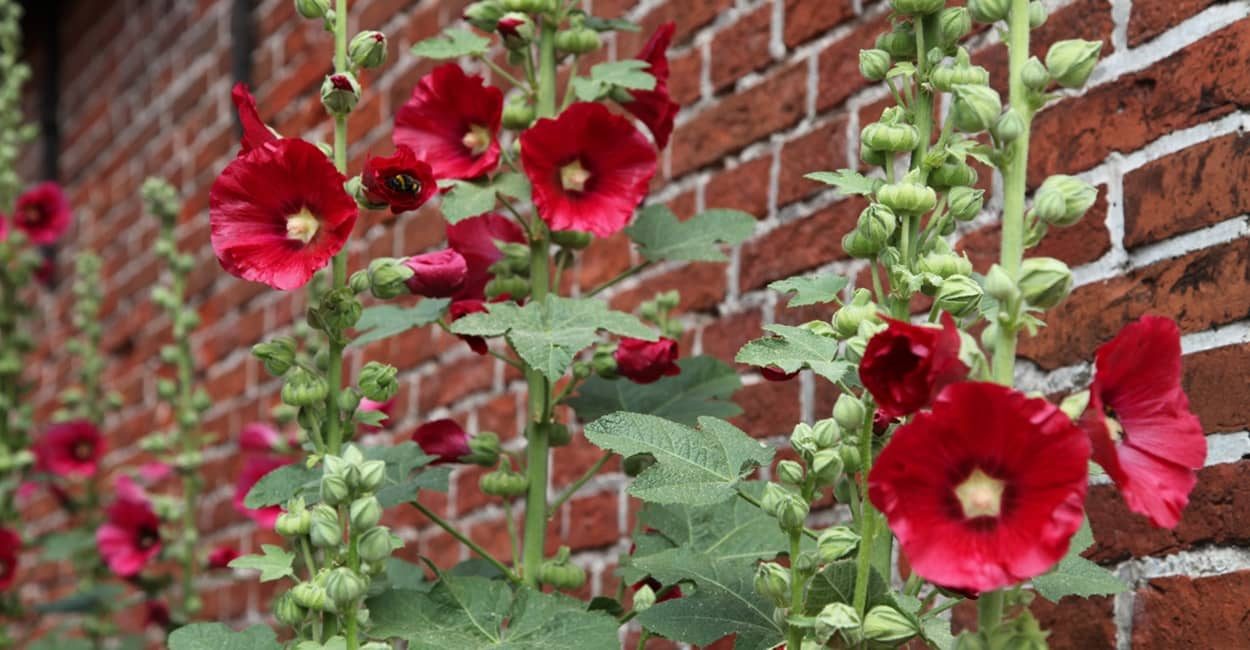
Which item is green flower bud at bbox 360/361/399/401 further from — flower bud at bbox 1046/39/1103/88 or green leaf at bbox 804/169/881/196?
flower bud at bbox 1046/39/1103/88

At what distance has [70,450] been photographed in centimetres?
177

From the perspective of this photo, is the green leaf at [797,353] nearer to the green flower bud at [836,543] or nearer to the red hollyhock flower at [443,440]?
the green flower bud at [836,543]

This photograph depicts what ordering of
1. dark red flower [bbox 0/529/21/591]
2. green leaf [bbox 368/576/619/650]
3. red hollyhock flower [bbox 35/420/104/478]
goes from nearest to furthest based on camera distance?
1. green leaf [bbox 368/576/619/650]
2. dark red flower [bbox 0/529/21/591]
3. red hollyhock flower [bbox 35/420/104/478]

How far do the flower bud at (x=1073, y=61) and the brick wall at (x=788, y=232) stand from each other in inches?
12.4

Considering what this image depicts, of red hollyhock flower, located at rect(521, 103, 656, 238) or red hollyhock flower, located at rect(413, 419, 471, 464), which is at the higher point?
red hollyhock flower, located at rect(521, 103, 656, 238)

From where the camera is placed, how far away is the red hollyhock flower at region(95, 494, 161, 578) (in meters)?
1.57

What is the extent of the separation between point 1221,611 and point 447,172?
1.78 ft

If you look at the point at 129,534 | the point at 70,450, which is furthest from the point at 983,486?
the point at 70,450

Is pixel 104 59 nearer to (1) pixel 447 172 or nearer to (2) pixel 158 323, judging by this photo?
(2) pixel 158 323

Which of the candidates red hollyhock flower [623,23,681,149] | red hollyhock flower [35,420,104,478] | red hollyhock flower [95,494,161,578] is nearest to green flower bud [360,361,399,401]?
red hollyhock flower [623,23,681,149]

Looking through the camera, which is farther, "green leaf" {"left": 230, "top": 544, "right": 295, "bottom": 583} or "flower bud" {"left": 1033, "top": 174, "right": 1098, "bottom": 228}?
"green leaf" {"left": 230, "top": 544, "right": 295, "bottom": 583}

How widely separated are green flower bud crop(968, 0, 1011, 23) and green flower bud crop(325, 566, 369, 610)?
0.38 meters

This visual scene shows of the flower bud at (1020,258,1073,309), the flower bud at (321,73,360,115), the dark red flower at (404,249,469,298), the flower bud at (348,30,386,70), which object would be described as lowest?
the flower bud at (1020,258,1073,309)

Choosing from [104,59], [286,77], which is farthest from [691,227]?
[104,59]
